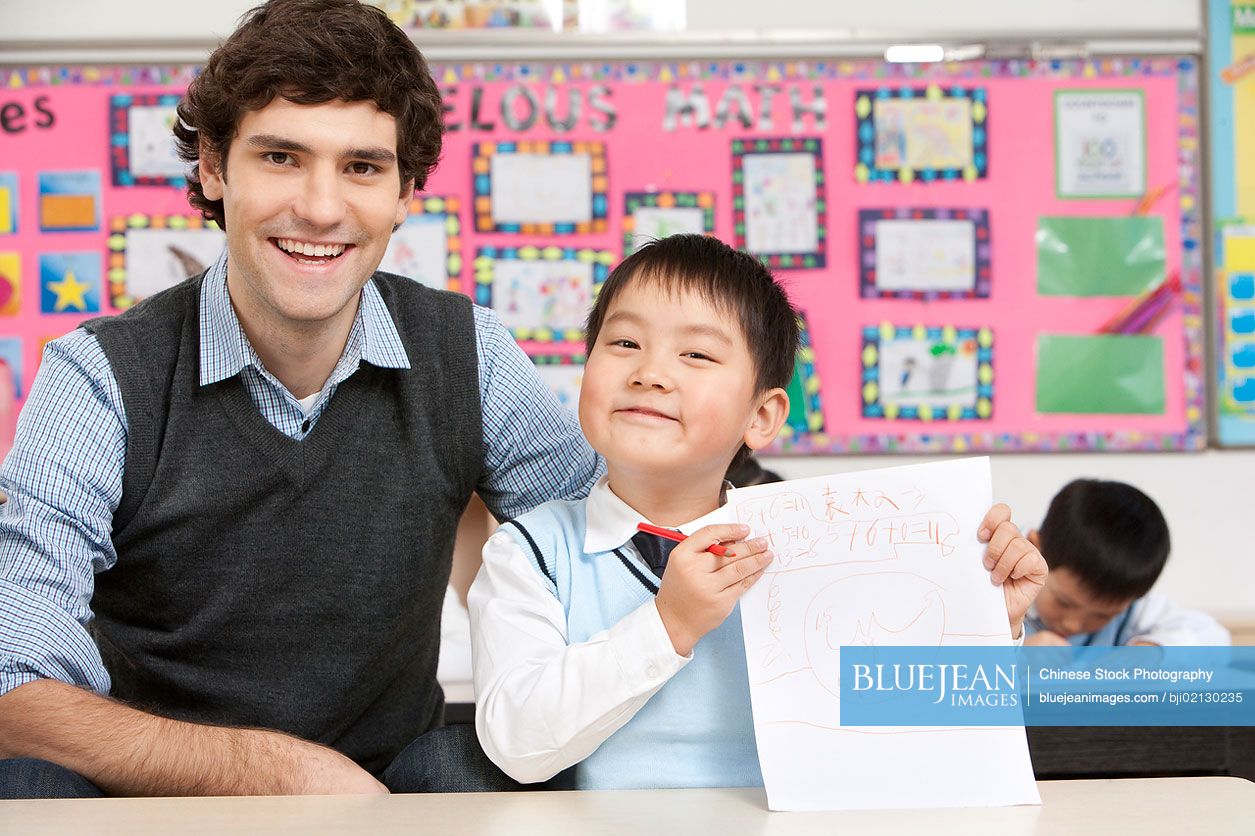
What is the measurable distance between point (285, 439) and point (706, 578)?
0.60 m

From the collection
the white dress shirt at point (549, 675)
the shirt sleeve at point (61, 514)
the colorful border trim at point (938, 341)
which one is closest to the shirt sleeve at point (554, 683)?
the white dress shirt at point (549, 675)

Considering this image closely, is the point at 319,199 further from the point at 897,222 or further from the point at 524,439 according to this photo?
the point at 897,222

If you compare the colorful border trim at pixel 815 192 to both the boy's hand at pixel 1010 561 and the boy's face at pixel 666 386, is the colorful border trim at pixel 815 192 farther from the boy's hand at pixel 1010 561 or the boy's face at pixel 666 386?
the boy's hand at pixel 1010 561

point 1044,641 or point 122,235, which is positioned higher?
point 122,235

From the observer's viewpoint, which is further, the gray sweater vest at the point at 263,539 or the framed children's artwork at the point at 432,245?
the framed children's artwork at the point at 432,245

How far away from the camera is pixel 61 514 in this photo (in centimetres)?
117

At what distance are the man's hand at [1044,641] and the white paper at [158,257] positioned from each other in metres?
1.97

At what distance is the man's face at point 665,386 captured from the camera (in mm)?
1049

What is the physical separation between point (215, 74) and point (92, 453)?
45 cm

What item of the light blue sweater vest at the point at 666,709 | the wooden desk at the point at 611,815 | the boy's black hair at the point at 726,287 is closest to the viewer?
the wooden desk at the point at 611,815

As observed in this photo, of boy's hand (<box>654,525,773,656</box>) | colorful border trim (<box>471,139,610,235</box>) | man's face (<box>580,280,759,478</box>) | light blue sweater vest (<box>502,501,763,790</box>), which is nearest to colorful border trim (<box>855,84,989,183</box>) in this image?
colorful border trim (<box>471,139,610,235</box>)

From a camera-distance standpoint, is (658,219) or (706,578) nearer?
(706,578)

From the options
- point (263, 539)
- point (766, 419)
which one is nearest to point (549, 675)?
point (766, 419)

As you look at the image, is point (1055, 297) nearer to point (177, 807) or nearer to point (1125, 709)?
point (1125, 709)
